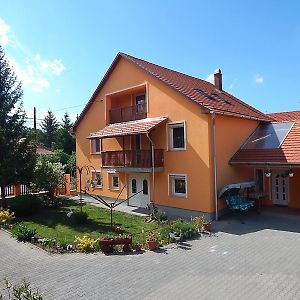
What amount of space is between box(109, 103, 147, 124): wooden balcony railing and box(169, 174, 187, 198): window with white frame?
440 centimetres

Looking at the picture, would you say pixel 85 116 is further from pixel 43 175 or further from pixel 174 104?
pixel 174 104

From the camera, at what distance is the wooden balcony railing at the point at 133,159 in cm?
1812

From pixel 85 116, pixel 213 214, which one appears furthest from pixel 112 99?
pixel 213 214

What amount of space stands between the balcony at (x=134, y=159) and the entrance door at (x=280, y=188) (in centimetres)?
706

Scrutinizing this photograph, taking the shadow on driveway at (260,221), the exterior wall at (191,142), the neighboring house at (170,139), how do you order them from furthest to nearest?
the neighboring house at (170,139)
the exterior wall at (191,142)
the shadow on driveway at (260,221)

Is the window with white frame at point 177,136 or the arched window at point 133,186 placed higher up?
the window with white frame at point 177,136

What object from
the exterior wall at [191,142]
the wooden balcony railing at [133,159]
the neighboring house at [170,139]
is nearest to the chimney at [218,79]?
the neighboring house at [170,139]

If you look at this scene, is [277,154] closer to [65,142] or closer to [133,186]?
[133,186]

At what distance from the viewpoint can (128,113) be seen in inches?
827

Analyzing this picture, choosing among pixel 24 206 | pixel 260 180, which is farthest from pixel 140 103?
pixel 24 206

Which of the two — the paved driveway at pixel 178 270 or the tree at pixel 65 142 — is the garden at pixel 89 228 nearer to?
the paved driveway at pixel 178 270

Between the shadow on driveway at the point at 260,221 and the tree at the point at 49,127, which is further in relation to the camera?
the tree at the point at 49,127

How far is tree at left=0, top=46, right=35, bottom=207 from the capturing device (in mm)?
18438

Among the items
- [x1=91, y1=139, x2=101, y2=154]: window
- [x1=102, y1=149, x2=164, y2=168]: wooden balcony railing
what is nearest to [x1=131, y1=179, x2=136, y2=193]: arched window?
[x1=102, y1=149, x2=164, y2=168]: wooden balcony railing
